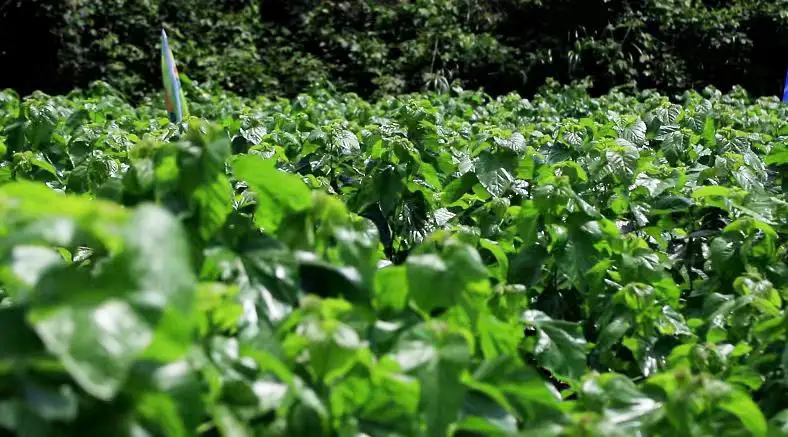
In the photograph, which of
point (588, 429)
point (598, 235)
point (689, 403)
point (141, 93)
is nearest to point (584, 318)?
point (598, 235)

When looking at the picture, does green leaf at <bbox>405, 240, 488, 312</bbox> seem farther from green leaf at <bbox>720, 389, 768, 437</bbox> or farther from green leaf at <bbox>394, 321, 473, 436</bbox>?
green leaf at <bbox>720, 389, 768, 437</bbox>

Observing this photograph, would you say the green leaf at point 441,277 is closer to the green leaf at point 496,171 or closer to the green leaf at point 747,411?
the green leaf at point 747,411

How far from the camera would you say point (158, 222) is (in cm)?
101

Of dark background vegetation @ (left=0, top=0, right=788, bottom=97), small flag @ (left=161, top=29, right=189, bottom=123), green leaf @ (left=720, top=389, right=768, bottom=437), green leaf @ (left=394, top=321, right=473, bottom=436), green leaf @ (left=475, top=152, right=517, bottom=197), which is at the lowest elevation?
dark background vegetation @ (left=0, top=0, right=788, bottom=97)

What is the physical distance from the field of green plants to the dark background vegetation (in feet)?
24.1

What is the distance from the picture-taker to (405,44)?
437 inches

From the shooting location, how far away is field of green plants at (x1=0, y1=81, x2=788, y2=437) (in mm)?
1005

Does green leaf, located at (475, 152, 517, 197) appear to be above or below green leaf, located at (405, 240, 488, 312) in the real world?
below

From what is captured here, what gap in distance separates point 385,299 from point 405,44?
9859 millimetres

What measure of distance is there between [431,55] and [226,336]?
990cm

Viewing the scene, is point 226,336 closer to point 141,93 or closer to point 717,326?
point 717,326

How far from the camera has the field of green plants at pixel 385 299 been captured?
1005 millimetres

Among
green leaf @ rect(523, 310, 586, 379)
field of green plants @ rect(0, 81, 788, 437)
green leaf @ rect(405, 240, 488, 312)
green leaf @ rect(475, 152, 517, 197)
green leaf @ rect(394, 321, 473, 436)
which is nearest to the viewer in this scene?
field of green plants @ rect(0, 81, 788, 437)

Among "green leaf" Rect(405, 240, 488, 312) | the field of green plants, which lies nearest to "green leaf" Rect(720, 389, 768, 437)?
the field of green plants
